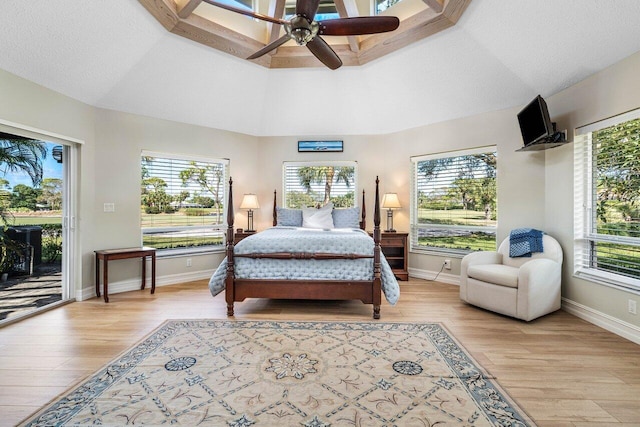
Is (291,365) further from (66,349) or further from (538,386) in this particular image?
(66,349)

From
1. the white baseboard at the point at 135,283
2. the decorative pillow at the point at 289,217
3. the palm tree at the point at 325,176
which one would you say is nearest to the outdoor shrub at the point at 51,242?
the white baseboard at the point at 135,283

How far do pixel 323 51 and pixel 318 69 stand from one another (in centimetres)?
160

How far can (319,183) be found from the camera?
5.47 meters

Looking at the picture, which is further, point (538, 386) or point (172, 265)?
point (172, 265)

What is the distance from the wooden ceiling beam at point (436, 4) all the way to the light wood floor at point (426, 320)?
3.37 m

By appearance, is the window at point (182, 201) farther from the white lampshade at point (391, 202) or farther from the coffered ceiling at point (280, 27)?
the white lampshade at point (391, 202)

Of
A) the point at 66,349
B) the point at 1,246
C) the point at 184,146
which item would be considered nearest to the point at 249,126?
the point at 184,146

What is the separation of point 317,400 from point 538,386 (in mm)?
1491

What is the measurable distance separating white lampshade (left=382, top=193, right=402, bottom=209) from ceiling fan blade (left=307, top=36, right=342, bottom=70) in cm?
241

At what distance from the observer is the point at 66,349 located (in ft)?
8.05

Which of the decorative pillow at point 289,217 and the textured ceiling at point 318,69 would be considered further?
the decorative pillow at point 289,217

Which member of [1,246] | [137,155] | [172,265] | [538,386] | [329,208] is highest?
[137,155]

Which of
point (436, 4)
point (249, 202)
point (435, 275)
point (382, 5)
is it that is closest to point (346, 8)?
point (382, 5)

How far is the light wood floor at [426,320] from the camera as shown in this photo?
180 cm
